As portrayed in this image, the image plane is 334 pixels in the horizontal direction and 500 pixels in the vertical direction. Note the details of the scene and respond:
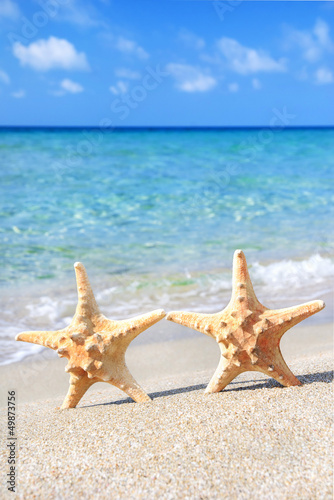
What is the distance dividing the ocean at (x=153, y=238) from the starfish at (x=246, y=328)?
2.36m

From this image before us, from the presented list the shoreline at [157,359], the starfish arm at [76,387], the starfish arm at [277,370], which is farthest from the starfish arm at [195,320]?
the shoreline at [157,359]

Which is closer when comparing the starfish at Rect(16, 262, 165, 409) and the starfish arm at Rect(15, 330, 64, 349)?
the starfish at Rect(16, 262, 165, 409)

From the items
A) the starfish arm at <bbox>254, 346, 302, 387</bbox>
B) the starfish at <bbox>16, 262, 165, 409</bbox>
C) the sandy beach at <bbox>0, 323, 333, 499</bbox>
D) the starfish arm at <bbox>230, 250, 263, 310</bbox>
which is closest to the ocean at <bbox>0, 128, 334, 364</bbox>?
the starfish at <bbox>16, 262, 165, 409</bbox>

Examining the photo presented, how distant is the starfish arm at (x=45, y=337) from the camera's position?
321cm

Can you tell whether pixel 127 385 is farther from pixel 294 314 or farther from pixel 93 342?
pixel 294 314

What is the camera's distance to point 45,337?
10.7 feet

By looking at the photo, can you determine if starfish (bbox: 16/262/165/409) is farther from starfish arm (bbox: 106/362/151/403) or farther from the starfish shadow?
the starfish shadow

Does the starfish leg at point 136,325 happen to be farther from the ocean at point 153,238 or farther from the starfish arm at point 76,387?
the ocean at point 153,238

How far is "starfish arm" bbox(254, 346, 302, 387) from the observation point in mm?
3123

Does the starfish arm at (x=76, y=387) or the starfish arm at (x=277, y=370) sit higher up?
the starfish arm at (x=277, y=370)

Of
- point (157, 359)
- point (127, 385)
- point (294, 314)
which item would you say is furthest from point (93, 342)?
point (157, 359)

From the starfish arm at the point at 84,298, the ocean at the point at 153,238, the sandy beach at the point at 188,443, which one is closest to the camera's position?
the sandy beach at the point at 188,443

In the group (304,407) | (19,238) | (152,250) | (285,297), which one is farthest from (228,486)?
(19,238)

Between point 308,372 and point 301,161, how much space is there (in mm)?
19436
